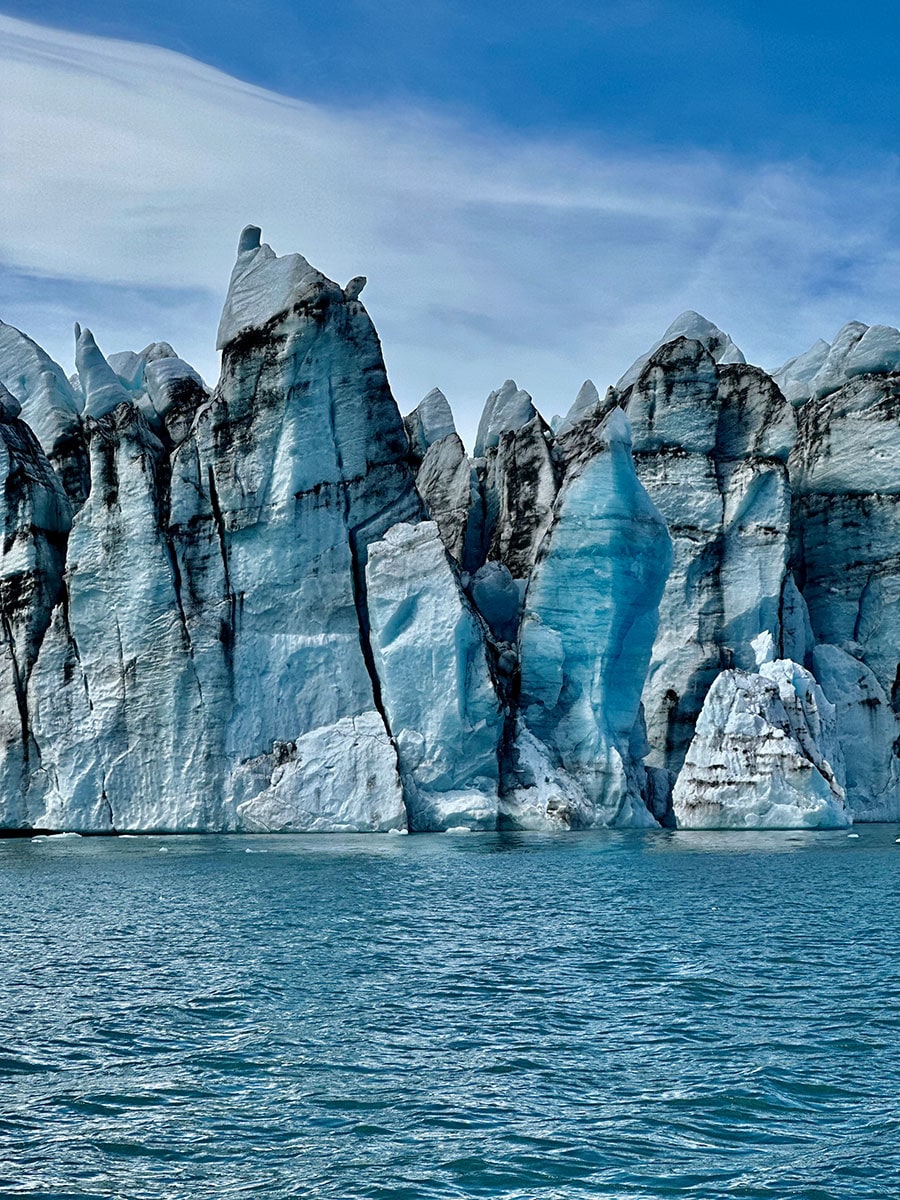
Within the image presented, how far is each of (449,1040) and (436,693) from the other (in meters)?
25.4

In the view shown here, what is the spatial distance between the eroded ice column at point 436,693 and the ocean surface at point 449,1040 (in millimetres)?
13457

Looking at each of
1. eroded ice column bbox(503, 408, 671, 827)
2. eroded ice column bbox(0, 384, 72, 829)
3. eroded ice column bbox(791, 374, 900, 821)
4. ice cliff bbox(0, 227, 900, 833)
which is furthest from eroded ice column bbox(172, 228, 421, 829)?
eroded ice column bbox(791, 374, 900, 821)

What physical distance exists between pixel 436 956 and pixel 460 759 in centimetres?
2105

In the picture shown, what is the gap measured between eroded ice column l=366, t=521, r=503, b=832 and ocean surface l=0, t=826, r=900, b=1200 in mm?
13457

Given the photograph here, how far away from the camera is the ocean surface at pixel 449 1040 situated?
920cm

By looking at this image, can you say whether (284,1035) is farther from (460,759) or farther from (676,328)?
(676,328)

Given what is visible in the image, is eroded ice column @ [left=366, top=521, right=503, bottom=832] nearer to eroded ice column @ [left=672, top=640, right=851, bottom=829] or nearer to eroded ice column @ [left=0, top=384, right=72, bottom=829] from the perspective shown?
eroded ice column @ [left=672, top=640, right=851, bottom=829]

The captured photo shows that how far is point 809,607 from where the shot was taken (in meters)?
55.1

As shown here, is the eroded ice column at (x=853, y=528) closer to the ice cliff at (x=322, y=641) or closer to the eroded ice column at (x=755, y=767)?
the ice cliff at (x=322, y=641)

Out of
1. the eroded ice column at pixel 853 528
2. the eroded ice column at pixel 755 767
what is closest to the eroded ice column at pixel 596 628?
the eroded ice column at pixel 755 767

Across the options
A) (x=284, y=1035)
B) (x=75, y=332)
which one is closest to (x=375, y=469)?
(x=75, y=332)

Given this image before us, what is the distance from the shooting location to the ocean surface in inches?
362

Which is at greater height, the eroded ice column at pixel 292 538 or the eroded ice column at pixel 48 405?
the eroded ice column at pixel 48 405

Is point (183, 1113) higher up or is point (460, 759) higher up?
point (460, 759)
